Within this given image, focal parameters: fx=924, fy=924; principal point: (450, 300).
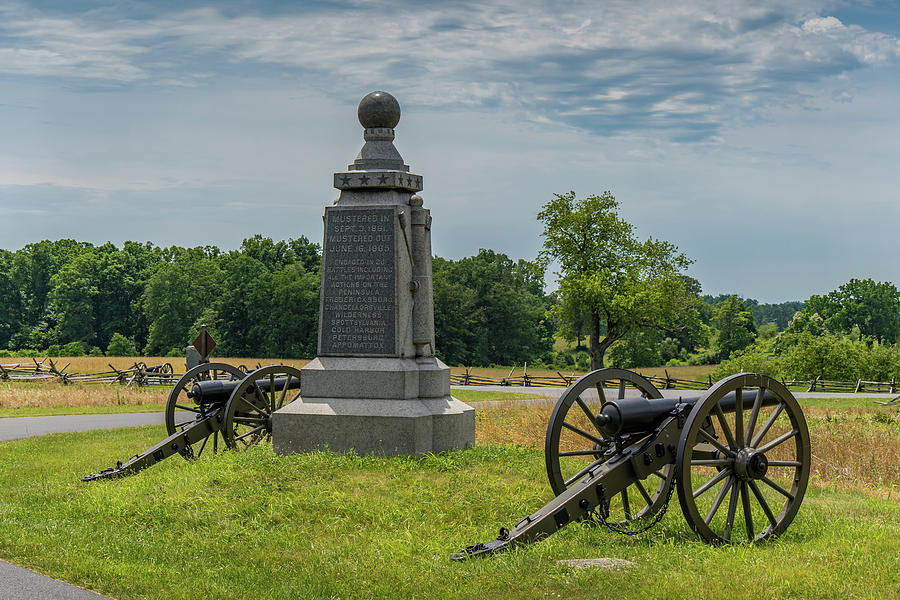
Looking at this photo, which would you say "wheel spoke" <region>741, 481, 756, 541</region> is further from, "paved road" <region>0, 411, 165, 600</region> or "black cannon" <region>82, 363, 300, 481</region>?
"black cannon" <region>82, 363, 300, 481</region>

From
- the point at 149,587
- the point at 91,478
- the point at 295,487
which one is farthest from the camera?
the point at 91,478

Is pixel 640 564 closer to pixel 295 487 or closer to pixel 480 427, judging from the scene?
pixel 295 487

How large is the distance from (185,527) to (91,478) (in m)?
3.46

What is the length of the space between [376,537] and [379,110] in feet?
22.0

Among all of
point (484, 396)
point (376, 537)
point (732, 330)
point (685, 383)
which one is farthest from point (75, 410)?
Answer: point (732, 330)

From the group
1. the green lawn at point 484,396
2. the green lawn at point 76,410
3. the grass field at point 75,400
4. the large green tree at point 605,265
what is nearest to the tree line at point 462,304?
the large green tree at point 605,265

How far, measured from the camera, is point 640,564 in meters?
7.07

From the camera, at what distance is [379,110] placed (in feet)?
42.6

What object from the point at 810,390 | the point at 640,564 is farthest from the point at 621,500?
the point at 810,390

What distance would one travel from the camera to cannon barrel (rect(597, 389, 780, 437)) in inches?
310

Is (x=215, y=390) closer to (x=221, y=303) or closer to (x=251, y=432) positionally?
(x=251, y=432)

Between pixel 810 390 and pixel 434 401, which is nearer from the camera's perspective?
pixel 434 401

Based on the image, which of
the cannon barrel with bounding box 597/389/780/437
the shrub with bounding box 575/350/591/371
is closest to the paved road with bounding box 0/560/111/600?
the cannon barrel with bounding box 597/389/780/437

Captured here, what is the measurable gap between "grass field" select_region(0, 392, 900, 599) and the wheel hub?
1.95 ft
